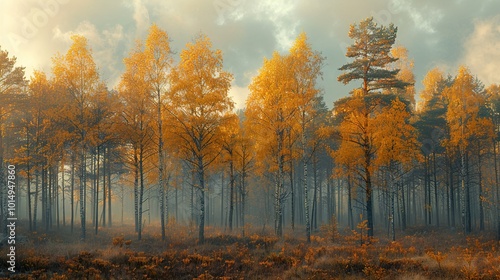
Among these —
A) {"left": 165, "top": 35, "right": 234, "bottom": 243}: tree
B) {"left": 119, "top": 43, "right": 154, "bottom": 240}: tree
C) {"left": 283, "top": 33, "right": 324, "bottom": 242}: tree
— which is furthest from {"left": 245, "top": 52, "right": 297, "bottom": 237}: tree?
{"left": 119, "top": 43, "right": 154, "bottom": 240}: tree

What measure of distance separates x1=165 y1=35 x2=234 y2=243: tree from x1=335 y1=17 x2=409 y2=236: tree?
800cm

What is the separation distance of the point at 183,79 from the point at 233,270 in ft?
37.3

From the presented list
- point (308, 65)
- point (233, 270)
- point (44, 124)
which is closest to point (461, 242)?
point (308, 65)

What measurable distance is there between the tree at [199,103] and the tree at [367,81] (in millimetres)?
7999

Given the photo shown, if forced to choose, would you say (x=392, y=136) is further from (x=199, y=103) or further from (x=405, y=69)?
(x=405, y=69)

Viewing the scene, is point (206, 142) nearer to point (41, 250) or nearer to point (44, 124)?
point (41, 250)

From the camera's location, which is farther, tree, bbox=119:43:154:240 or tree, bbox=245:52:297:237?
tree, bbox=245:52:297:237

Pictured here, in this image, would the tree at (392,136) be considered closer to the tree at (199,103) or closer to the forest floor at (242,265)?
the forest floor at (242,265)

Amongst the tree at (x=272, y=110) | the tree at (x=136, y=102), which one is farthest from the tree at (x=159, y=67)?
the tree at (x=272, y=110)

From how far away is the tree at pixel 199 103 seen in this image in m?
18.6

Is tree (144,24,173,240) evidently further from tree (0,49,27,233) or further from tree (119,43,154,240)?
tree (0,49,27,233)

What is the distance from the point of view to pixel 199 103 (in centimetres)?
1841

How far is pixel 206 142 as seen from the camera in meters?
19.4

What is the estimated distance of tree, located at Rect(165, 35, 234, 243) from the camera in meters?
18.6
